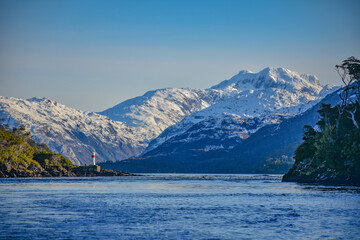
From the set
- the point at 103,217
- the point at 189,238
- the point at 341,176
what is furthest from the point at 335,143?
the point at 189,238

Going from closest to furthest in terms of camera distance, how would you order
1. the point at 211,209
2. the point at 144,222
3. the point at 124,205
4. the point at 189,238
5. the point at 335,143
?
the point at 189,238, the point at 144,222, the point at 211,209, the point at 124,205, the point at 335,143

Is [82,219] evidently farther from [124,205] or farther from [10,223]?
[124,205]

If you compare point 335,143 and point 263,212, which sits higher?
point 335,143

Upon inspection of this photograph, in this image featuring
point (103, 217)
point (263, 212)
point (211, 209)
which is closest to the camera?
point (103, 217)

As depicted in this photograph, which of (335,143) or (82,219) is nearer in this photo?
(82,219)

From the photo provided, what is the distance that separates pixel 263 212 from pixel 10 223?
38.9 meters

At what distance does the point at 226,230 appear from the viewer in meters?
64.9

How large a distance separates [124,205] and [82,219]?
2480cm

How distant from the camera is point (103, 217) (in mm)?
78688

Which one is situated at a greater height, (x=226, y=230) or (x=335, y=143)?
(x=335, y=143)

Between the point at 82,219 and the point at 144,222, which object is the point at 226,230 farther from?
the point at 82,219

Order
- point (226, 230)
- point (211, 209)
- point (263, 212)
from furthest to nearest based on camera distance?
point (211, 209), point (263, 212), point (226, 230)

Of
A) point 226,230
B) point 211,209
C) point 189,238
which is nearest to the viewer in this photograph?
point 189,238

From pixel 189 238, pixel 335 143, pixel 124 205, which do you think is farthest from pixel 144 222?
pixel 335 143
